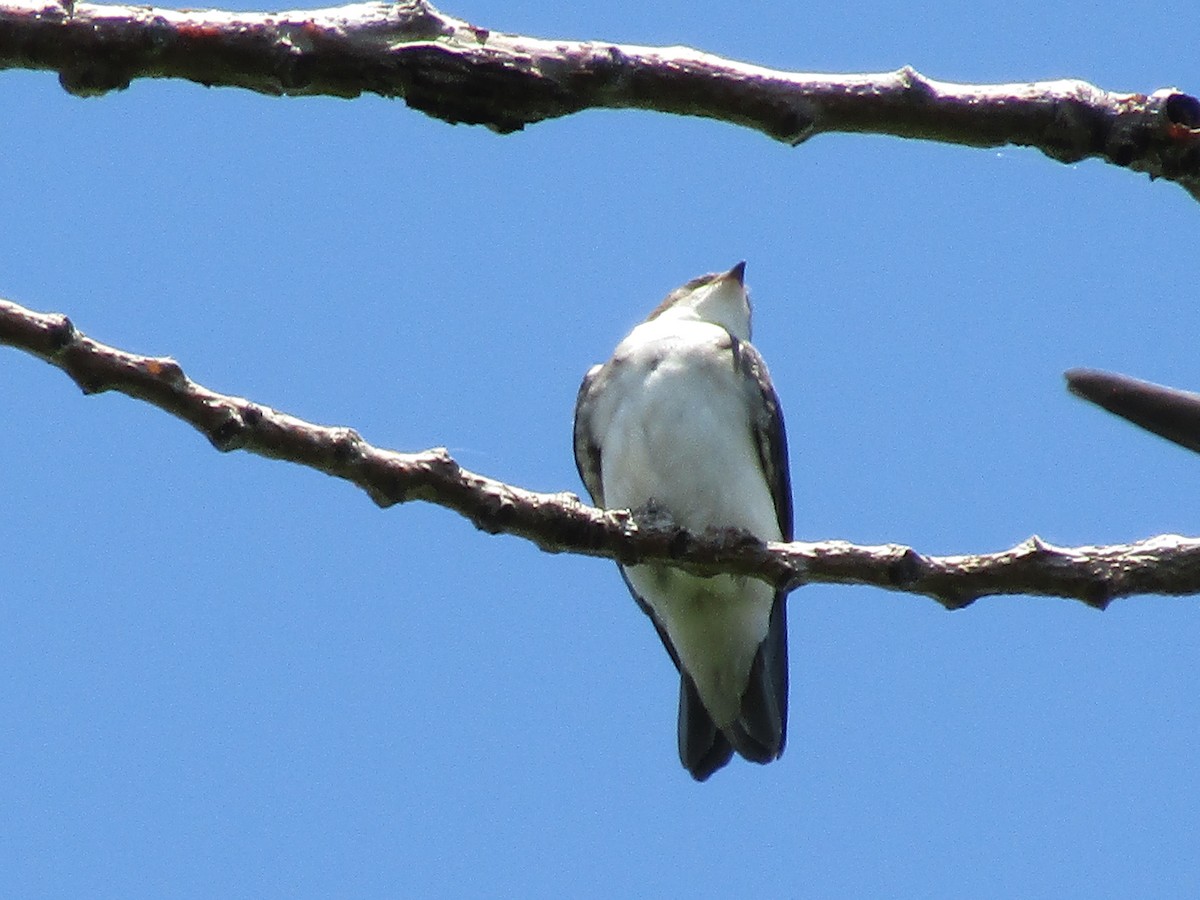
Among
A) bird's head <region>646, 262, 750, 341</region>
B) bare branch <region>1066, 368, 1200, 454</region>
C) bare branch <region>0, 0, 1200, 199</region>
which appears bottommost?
bare branch <region>1066, 368, 1200, 454</region>

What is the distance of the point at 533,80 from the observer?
2539mm

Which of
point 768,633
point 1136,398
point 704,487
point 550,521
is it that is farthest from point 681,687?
point 1136,398

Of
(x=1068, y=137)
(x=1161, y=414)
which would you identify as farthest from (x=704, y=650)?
(x=1161, y=414)

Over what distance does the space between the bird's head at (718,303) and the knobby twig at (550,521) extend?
16.3ft

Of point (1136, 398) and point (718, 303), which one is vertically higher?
point (718, 303)

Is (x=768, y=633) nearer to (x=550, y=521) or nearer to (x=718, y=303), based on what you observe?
(x=718, y=303)

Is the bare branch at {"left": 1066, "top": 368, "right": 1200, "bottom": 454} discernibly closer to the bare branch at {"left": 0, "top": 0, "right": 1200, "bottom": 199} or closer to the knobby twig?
the bare branch at {"left": 0, "top": 0, "right": 1200, "bottom": 199}

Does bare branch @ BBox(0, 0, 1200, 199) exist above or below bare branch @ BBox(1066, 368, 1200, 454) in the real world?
above

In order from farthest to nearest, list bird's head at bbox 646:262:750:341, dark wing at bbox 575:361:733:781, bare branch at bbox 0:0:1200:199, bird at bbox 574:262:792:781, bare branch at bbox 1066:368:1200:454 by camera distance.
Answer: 1. bird's head at bbox 646:262:750:341
2. dark wing at bbox 575:361:733:781
3. bird at bbox 574:262:792:781
4. bare branch at bbox 0:0:1200:199
5. bare branch at bbox 1066:368:1200:454

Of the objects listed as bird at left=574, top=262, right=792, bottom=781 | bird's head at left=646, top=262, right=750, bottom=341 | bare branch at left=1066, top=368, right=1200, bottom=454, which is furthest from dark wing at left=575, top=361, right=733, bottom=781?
bare branch at left=1066, top=368, right=1200, bottom=454

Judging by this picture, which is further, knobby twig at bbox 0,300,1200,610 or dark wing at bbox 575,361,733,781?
dark wing at bbox 575,361,733,781

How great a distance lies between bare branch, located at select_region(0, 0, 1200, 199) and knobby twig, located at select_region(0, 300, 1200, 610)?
1.82 feet

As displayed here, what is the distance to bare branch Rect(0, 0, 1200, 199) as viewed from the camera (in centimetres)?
254

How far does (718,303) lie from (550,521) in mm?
5310
